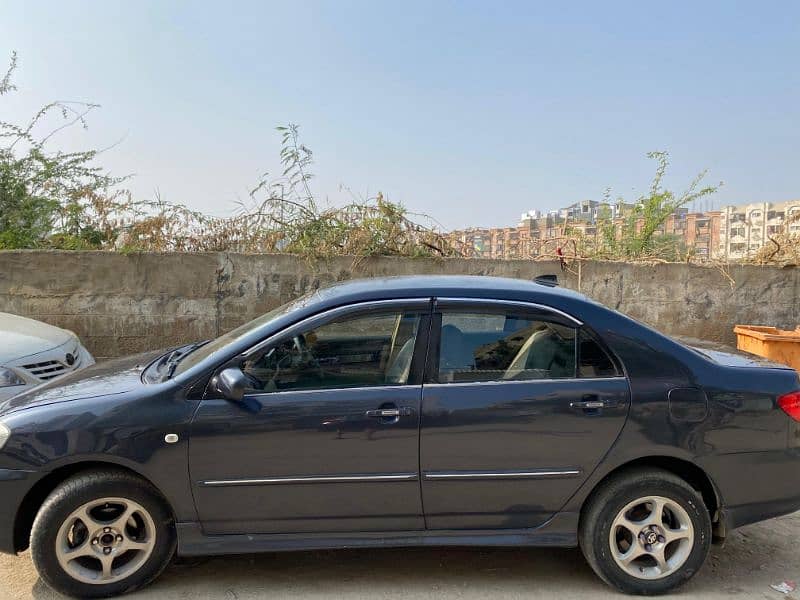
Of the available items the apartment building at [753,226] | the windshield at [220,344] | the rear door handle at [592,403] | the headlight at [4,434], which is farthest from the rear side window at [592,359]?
the apartment building at [753,226]

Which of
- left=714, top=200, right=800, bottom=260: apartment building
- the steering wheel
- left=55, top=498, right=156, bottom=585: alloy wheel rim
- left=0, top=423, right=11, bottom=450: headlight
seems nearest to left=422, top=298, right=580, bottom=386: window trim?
the steering wheel

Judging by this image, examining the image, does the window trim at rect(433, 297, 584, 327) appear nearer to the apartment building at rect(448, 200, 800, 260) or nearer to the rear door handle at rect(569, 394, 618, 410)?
the rear door handle at rect(569, 394, 618, 410)

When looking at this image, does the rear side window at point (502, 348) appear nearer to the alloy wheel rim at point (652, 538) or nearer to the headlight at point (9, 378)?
the alloy wheel rim at point (652, 538)

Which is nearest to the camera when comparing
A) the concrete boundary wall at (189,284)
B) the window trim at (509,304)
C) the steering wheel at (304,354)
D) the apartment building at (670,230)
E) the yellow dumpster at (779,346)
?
the steering wheel at (304,354)

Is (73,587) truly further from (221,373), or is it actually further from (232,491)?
(221,373)

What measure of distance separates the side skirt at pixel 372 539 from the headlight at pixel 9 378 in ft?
8.18

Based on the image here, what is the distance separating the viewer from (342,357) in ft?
10.6

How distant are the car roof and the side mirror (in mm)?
607

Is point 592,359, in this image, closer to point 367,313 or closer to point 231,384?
point 367,313

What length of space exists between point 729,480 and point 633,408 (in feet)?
2.11

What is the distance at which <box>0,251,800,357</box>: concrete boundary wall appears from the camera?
24.6 feet

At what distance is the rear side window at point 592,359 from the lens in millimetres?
3195

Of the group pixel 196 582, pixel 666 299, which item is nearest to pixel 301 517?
pixel 196 582

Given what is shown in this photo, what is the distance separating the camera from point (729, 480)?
10.4 ft
